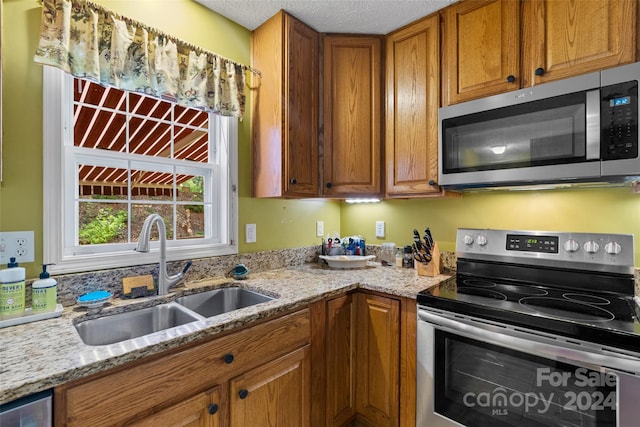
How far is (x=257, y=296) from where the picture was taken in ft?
5.17

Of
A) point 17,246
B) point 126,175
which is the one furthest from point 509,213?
point 17,246

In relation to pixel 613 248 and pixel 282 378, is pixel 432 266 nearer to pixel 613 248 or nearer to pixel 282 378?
pixel 613 248

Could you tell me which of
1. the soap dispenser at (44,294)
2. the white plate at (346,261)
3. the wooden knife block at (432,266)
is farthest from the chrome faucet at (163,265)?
the wooden knife block at (432,266)

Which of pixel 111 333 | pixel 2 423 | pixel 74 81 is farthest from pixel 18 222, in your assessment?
pixel 2 423

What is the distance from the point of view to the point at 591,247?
1.45m

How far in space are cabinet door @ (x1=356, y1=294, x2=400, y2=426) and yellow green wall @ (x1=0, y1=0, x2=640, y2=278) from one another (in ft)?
2.31

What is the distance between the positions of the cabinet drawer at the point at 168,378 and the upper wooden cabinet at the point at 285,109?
0.82 meters

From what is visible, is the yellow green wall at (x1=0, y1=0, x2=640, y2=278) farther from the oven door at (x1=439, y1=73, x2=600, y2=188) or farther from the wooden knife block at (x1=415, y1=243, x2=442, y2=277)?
the oven door at (x1=439, y1=73, x2=600, y2=188)

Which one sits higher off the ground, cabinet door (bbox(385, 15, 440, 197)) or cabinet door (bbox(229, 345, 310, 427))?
cabinet door (bbox(385, 15, 440, 197))

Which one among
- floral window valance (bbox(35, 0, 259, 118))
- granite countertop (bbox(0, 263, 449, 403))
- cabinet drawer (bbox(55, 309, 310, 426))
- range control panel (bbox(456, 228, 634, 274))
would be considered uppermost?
floral window valance (bbox(35, 0, 259, 118))

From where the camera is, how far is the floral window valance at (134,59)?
1179mm

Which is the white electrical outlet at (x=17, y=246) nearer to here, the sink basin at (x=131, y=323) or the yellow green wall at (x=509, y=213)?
the sink basin at (x=131, y=323)

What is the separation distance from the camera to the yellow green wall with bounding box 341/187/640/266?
1458 millimetres

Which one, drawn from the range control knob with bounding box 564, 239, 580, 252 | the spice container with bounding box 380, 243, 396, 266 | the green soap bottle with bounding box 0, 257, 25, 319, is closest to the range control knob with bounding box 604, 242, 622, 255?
the range control knob with bounding box 564, 239, 580, 252
